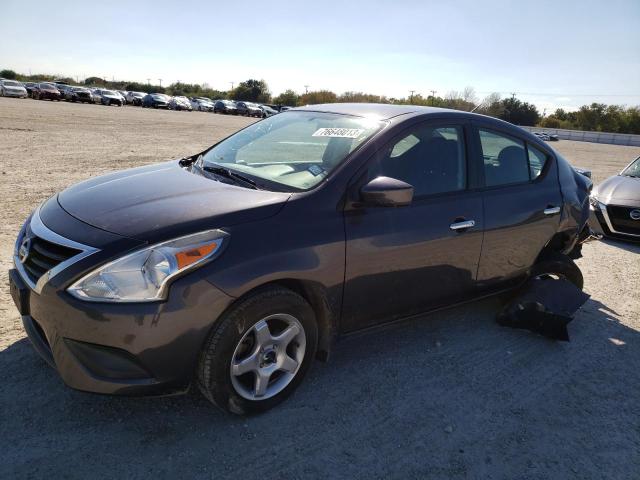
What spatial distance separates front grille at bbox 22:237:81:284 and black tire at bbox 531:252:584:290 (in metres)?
3.66

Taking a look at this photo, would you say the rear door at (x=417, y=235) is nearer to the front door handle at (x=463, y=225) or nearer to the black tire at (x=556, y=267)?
the front door handle at (x=463, y=225)

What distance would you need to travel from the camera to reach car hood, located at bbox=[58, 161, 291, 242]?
245cm

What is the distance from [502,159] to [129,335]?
121 inches

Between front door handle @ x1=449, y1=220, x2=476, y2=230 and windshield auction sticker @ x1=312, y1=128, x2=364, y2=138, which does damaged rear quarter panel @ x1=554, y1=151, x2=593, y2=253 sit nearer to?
front door handle @ x1=449, y1=220, x2=476, y2=230

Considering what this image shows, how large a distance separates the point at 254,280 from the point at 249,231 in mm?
255

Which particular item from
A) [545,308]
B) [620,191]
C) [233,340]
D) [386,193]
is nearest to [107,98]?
[620,191]

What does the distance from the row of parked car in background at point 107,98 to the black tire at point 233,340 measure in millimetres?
35819

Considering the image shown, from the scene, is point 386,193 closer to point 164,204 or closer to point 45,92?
point 164,204

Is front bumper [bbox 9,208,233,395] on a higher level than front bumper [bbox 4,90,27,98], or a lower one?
higher

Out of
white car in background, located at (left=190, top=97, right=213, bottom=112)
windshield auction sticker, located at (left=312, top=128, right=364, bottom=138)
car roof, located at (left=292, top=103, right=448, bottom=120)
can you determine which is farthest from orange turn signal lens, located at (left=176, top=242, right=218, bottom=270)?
white car in background, located at (left=190, top=97, right=213, bottom=112)

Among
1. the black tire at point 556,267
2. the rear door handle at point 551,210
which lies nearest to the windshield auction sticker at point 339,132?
the rear door handle at point 551,210

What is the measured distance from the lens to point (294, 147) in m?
3.59

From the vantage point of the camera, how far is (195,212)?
8.36 ft

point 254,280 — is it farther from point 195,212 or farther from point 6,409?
point 6,409
